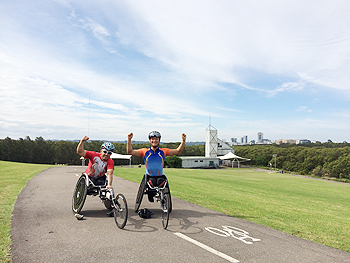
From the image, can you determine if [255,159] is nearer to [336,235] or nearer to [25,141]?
[25,141]

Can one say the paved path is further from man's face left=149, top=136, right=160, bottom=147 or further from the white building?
the white building

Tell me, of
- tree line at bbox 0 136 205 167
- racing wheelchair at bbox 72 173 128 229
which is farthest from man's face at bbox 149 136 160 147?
tree line at bbox 0 136 205 167

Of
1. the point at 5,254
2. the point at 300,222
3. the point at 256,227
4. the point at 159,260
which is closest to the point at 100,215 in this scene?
the point at 5,254

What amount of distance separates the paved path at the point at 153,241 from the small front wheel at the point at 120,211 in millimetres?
159

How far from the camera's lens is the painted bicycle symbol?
222 inches

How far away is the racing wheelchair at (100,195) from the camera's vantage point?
248 inches

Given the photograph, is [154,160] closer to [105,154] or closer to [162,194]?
[162,194]

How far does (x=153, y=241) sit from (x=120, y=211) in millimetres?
1369

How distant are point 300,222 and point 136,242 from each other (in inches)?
222

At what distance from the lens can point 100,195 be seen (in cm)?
700

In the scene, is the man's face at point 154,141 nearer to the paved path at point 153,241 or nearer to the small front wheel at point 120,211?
the small front wheel at point 120,211

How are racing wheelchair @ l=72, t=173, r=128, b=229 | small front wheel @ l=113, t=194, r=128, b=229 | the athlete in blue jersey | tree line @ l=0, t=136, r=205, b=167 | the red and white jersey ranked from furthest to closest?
tree line @ l=0, t=136, r=205, b=167
the red and white jersey
the athlete in blue jersey
racing wheelchair @ l=72, t=173, r=128, b=229
small front wheel @ l=113, t=194, r=128, b=229

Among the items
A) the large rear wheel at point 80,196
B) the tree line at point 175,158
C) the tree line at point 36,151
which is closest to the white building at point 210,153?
the tree line at point 175,158

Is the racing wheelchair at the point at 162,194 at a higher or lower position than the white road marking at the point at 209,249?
higher
